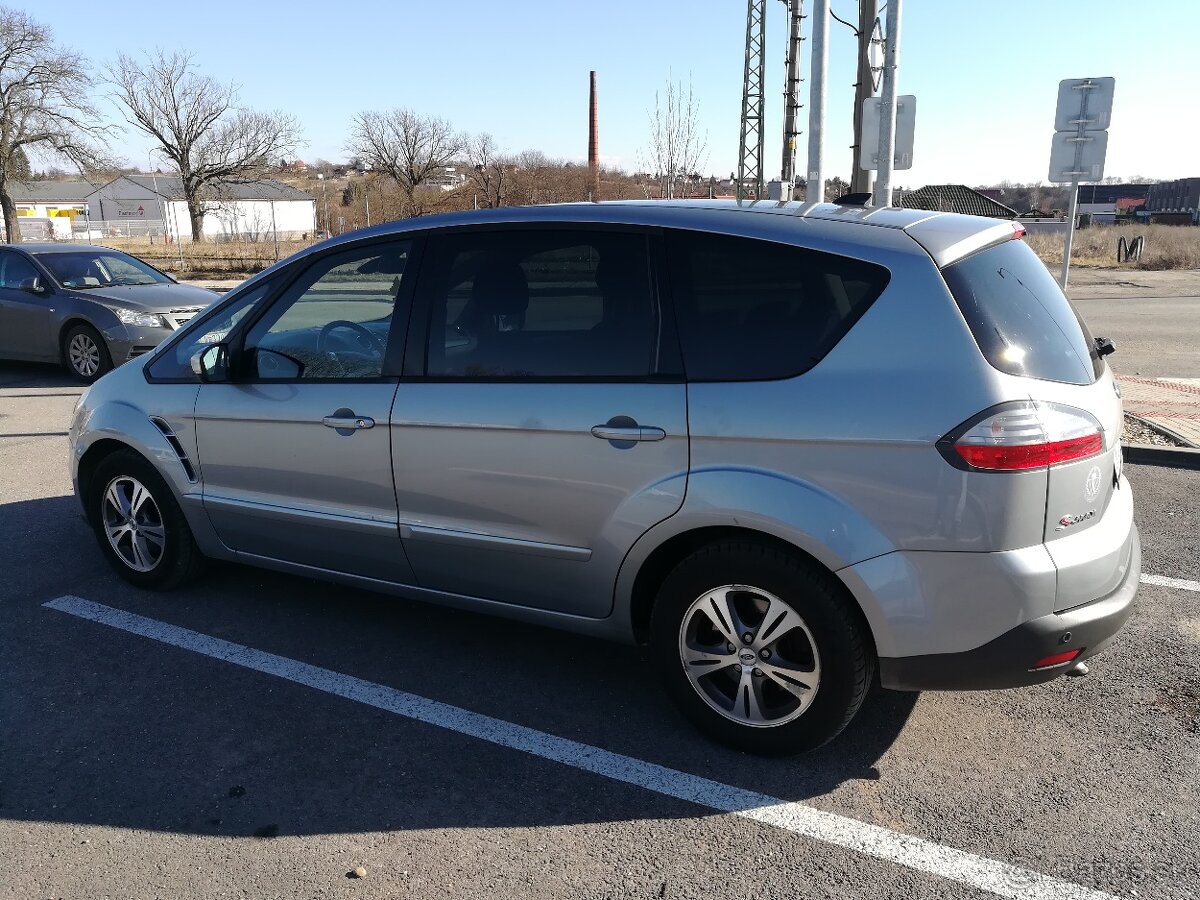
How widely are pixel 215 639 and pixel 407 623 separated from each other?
84 centimetres

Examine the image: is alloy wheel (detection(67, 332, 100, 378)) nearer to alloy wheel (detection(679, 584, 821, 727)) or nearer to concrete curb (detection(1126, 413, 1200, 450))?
alloy wheel (detection(679, 584, 821, 727))

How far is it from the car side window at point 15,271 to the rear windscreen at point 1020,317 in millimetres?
11572

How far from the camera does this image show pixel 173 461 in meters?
4.61

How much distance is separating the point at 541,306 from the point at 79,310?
9.50 m

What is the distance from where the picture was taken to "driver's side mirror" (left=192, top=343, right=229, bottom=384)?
437 cm

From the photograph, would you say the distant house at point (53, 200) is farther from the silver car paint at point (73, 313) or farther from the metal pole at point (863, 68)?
the metal pole at point (863, 68)

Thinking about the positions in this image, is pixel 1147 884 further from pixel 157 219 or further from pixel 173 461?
pixel 157 219

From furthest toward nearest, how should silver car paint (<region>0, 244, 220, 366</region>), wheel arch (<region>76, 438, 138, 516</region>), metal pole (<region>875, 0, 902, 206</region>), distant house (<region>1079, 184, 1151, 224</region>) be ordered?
distant house (<region>1079, 184, 1151, 224</region>), silver car paint (<region>0, 244, 220, 366</region>), metal pole (<region>875, 0, 902, 206</region>), wheel arch (<region>76, 438, 138, 516</region>)

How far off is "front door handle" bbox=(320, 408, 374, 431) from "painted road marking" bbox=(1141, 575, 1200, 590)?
385 cm

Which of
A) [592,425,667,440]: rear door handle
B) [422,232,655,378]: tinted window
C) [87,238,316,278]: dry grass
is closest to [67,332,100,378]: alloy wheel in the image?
[422,232,655,378]: tinted window

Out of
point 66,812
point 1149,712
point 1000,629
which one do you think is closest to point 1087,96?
point 1149,712

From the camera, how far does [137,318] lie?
36.6ft

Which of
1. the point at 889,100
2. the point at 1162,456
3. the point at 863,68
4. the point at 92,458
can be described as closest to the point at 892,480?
the point at 92,458

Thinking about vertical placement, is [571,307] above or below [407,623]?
above
